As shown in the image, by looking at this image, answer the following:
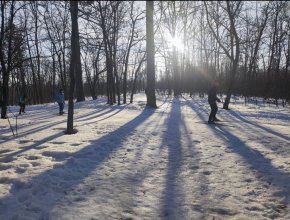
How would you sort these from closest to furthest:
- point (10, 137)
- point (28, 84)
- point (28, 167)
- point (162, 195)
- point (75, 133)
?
point (162, 195) < point (28, 167) < point (10, 137) < point (75, 133) < point (28, 84)

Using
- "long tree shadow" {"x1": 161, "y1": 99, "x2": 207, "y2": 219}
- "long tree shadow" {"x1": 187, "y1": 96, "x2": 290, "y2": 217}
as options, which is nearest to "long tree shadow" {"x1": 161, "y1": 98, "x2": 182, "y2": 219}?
"long tree shadow" {"x1": 161, "y1": 99, "x2": 207, "y2": 219}

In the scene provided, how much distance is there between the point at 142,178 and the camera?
3672 millimetres

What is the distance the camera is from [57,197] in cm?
297

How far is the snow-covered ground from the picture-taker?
271cm

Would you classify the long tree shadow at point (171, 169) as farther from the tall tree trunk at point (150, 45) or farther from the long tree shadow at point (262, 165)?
the tall tree trunk at point (150, 45)

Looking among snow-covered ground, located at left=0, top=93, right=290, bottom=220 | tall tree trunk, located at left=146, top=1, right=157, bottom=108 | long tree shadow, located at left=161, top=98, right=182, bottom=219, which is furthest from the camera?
tall tree trunk, located at left=146, top=1, right=157, bottom=108

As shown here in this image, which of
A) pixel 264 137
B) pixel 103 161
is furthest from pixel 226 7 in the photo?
pixel 103 161

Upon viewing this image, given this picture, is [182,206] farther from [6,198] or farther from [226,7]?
[226,7]

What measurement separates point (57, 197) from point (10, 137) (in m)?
4.15

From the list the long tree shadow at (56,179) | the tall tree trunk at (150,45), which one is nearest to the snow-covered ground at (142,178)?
the long tree shadow at (56,179)

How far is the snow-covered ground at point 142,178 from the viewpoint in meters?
2.71

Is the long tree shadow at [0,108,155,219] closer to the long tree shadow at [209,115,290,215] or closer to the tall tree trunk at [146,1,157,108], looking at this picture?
the long tree shadow at [209,115,290,215]

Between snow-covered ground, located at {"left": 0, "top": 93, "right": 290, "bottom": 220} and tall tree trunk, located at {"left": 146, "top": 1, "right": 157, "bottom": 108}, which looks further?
tall tree trunk, located at {"left": 146, "top": 1, "right": 157, "bottom": 108}

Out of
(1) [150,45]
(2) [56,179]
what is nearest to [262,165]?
(2) [56,179]
